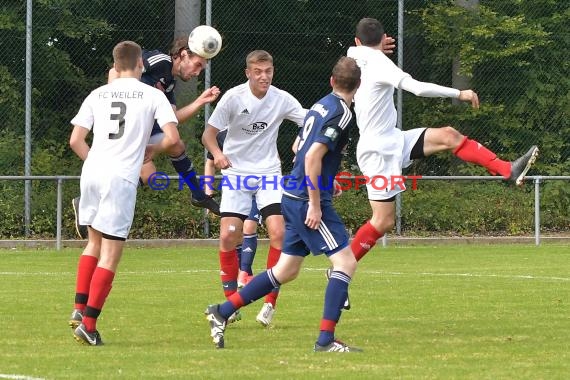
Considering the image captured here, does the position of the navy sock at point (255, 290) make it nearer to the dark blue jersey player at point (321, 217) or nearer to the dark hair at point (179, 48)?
the dark blue jersey player at point (321, 217)

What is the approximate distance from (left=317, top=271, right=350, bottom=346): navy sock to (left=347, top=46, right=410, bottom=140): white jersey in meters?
2.74

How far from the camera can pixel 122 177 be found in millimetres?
9000

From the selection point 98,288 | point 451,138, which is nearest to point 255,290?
point 98,288

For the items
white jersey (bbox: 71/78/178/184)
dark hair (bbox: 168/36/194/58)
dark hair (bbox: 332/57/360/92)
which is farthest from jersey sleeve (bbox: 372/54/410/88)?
white jersey (bbox: 71/78/178/184)

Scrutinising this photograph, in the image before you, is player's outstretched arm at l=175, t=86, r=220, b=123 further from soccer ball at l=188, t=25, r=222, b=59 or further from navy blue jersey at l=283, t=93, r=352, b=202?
navy blue jersey at l=283, t=93, r=352, b=202

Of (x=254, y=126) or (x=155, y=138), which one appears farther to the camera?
(x=254, y=126)

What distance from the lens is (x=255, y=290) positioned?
883 cm

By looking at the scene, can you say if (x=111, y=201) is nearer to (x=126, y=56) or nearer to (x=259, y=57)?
(x=126, y=56)

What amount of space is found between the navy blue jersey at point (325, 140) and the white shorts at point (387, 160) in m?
2.70

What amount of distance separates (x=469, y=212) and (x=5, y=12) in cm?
820

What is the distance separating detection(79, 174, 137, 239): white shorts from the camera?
355 inches

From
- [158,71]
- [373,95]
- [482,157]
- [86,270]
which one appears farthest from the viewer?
[373,95]

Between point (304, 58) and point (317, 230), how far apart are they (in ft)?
45.2

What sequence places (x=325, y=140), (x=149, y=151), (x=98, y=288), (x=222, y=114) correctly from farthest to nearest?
1. (x=222, y=114)
2. (x=149, y=151)
3. (x=98, y=288)
4. (x=325, y=140)
